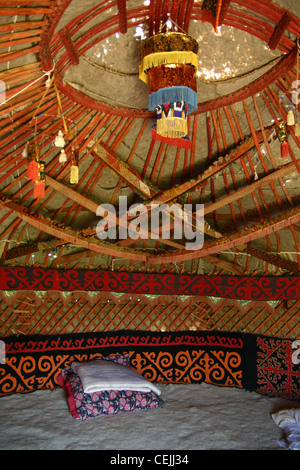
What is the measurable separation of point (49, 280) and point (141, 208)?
4.33ft

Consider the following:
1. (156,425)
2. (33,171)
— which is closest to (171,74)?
(33,171)

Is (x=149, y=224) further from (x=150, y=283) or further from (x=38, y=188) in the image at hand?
(x=38, y=188)

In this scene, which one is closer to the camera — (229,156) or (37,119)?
(37,119)

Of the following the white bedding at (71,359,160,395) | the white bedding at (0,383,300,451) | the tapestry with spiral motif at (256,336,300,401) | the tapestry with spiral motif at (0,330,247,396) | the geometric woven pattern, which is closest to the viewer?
the white bedding at (0,383,300,451)

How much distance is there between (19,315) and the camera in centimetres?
425

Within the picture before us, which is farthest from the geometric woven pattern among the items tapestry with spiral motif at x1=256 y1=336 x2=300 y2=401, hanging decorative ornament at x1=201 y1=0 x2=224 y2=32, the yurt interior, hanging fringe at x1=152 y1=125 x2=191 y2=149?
hanging decorative ornament at x1=201 y1=0 x2=224 y2=32

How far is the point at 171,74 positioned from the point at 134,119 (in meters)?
0.71

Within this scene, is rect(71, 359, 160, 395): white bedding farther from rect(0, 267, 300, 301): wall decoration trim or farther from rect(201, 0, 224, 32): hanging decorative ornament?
rect(201, 0, 224, 32): hanging decorative ornament

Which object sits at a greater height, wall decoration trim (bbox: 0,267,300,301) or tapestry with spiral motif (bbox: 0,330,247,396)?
wall decoration trim (bbox: 0,267,300,301)

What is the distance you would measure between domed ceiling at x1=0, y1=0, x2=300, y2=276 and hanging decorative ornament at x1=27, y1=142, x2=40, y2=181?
0.07 feet

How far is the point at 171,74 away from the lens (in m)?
2.08

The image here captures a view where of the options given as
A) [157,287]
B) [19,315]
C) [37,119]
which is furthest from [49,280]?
[37,119]

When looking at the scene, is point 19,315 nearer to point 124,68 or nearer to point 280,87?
point 124,68

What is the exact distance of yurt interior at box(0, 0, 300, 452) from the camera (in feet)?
6.86
